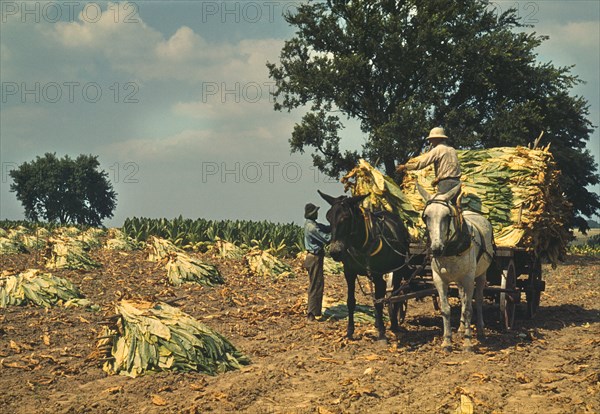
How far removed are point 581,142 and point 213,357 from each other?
41931mm

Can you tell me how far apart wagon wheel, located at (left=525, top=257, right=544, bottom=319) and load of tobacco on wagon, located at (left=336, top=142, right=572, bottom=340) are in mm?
21

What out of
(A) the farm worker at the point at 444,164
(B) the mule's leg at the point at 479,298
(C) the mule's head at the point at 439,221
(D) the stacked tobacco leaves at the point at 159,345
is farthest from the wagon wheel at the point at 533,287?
(D) the stacked tobacco leaves at the point at 159,345

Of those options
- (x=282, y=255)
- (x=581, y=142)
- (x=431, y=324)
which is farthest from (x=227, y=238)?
(x=581, y=142)

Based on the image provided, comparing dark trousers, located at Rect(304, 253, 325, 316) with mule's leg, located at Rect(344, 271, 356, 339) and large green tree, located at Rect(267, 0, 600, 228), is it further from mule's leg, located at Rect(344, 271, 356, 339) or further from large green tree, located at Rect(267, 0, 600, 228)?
large green tree, located at Rect(267, 0, 600, 228)

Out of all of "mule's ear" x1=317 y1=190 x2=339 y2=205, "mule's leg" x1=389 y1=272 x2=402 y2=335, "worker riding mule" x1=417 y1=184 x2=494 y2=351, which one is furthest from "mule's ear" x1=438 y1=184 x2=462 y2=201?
"mule's leg" x1=389 y1=272 x2=402 y2=335

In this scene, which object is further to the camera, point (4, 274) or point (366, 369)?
point (4, 274)

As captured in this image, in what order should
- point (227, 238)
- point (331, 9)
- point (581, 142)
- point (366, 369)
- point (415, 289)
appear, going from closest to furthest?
point (366, 369) → point (415, 289) → point (227, 238) → point (331, 9) → point (581, 142)

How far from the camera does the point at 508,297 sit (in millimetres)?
12180

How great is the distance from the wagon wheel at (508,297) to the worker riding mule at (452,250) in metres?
0.95

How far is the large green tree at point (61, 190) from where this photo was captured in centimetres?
9131

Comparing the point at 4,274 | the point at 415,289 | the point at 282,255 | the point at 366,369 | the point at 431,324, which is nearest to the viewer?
the point at 366,369

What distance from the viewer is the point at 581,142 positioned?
149 ft

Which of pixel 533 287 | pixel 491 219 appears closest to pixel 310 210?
pixel 491 219

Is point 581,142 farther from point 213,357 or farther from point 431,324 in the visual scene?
point 213,357
